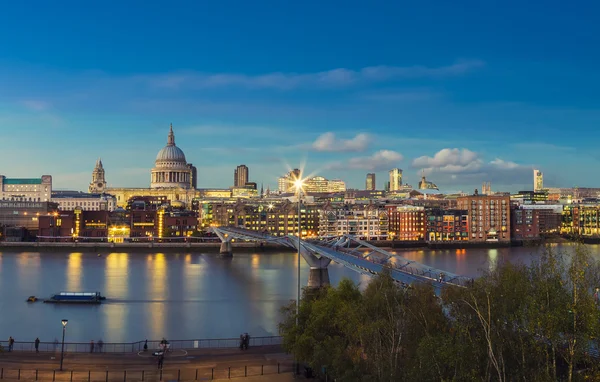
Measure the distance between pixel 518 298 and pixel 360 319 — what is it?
2803 millimetres

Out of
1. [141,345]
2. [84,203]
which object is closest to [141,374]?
[141,345]

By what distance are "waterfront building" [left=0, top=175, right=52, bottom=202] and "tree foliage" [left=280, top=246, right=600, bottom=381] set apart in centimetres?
8397

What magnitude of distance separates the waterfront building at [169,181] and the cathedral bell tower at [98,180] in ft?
14.5

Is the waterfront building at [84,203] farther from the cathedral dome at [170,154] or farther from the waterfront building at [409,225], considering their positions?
the waterfront building at [409,225]

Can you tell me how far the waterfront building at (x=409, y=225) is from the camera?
5797cm

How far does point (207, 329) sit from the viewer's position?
1708 centimetres

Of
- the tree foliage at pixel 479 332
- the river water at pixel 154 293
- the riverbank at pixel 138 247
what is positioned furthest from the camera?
the riverbank at pixel 138 247

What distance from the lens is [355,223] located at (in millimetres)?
59938

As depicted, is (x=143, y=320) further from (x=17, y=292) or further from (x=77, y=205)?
(x=77, y=205)

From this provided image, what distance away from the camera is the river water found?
16984 millimetres

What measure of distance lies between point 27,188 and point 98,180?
20.7 meters

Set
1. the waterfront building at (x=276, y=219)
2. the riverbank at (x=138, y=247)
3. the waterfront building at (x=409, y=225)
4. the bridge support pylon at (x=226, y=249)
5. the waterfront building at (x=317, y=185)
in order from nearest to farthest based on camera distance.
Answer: the bridge support pylon at (x=226, y=249) < the riverbank at (x=138, y=247) < the waterfront building at (x=409, y=225) < the waterfront building at (x=276, y=219) < the waterfront building at (x=317, y=185)

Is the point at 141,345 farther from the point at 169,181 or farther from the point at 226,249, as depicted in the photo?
the point at 169,181

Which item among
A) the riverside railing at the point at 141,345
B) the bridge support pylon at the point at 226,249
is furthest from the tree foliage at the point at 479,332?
the bridge support pylon at the point at 226,249
